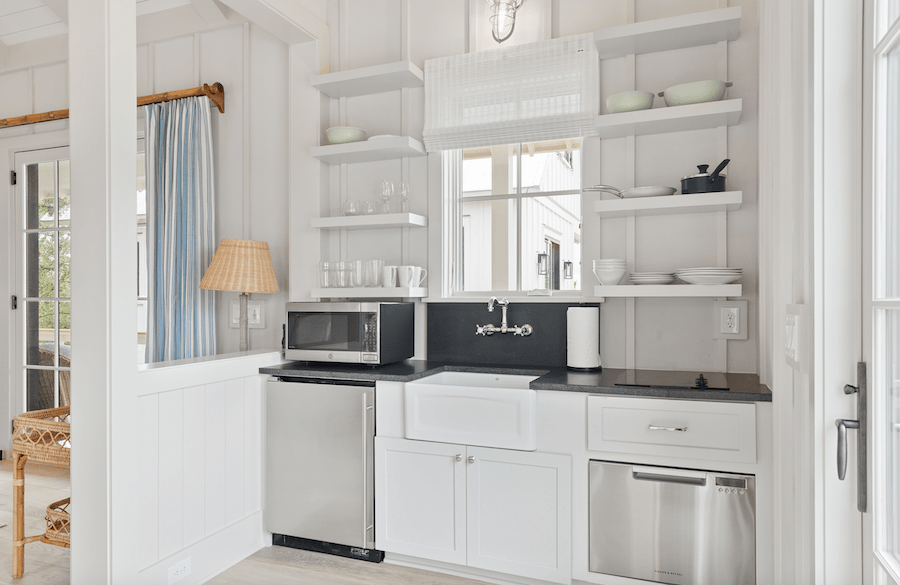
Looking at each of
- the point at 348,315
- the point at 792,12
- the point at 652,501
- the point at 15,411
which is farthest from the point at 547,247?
the point at 15,411

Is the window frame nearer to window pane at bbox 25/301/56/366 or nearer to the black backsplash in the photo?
the black backsplash

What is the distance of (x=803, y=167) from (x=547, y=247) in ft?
4.87

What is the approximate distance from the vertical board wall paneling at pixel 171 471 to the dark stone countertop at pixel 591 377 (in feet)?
1.68

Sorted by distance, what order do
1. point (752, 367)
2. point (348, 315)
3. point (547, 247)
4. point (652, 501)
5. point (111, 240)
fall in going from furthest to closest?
1. point (547, 247)
2. point (348, 315)
3. point (752, 367)
4. point (652, 501)
5. point (111, 240)

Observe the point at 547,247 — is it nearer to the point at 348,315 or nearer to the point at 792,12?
the point at 348,315

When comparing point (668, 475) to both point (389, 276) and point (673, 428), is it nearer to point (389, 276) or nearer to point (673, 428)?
point (673, 428)

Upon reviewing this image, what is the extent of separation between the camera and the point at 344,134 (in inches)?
118

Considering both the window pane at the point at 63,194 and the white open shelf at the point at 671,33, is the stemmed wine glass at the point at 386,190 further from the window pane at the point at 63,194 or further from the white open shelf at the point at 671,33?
the window pane at the point at 63,194

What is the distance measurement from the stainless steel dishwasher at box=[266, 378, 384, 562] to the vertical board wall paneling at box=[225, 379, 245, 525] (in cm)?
14

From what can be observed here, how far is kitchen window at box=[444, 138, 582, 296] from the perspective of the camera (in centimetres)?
286

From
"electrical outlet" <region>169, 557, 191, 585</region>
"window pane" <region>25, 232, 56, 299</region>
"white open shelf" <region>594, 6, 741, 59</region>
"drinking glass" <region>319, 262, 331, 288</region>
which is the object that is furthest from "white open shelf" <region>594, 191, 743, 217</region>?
"window pane" <region>25, 232, 56, 299</region>

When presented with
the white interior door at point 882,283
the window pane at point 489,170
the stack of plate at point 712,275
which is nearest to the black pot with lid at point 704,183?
the stack of plate at point 712,275

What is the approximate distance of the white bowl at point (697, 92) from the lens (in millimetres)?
2387

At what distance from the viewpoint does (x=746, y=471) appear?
202 centimetres
